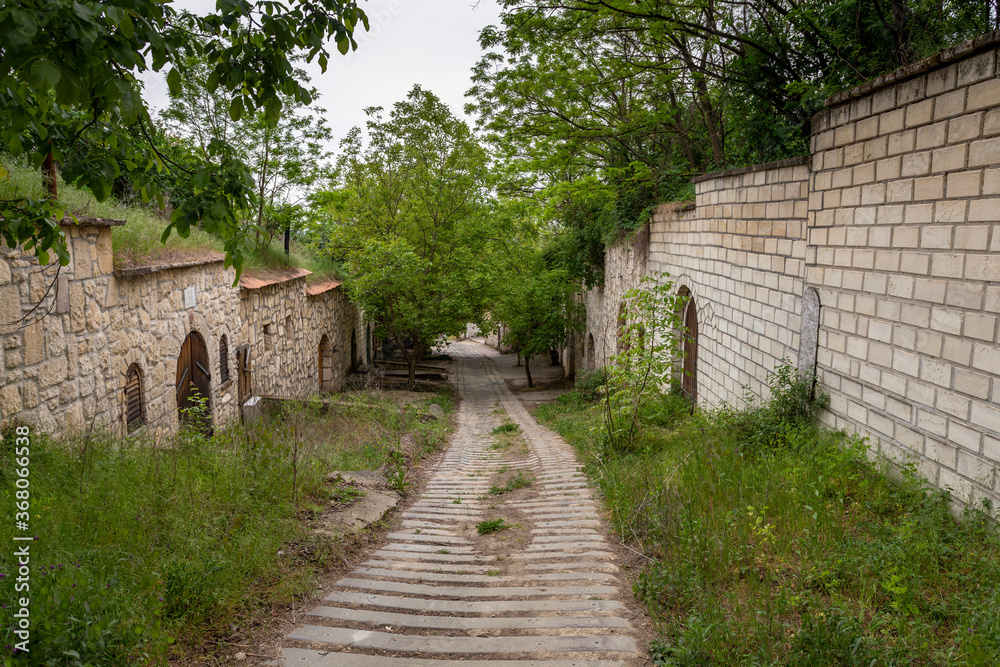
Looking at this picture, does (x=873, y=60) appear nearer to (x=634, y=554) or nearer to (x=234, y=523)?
(x=634, y=554)

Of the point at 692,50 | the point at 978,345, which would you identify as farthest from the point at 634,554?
the point at 692,50

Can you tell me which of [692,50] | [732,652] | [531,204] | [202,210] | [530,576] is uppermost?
[692,50]

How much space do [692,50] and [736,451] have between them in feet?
28.9

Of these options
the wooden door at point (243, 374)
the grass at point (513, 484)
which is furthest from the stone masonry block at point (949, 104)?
the wooden door at point (243, 374)

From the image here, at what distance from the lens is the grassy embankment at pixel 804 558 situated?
267 centimetres

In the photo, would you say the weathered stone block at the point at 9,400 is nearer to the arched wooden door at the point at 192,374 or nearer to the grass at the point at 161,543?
the grass at the point at 161,543

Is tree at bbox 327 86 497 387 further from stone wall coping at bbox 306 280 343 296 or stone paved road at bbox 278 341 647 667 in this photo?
stone paved road at bbox 278 341 647 667

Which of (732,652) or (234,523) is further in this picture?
(234,523)

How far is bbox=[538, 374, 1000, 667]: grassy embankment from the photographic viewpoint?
267cm

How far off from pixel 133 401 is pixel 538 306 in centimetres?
1513

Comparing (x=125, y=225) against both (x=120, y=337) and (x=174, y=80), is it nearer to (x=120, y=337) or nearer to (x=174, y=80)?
(x=120, y=337)

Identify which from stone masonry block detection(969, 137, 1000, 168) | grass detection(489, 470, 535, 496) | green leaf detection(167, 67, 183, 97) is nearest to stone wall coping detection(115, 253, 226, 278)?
green leaf detection(167, 67, 183, 97)

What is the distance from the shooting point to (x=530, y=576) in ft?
13.0

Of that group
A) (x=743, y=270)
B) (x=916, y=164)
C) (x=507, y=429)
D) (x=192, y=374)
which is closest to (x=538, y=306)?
(x=507, y=429)
